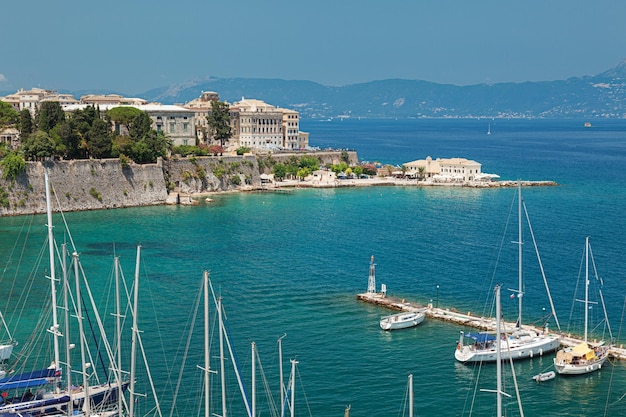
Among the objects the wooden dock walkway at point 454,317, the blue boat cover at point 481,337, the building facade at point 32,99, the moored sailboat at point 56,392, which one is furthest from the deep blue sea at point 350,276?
the building facade at point 32,99

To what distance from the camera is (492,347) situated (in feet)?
108

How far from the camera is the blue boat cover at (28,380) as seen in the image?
1011 inches

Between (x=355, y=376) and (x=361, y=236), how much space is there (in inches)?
1104

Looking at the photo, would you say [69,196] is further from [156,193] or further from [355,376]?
[355,376]

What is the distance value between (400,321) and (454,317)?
2645mm

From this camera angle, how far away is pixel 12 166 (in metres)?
63.9

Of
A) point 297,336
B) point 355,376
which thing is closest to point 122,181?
point 297,336

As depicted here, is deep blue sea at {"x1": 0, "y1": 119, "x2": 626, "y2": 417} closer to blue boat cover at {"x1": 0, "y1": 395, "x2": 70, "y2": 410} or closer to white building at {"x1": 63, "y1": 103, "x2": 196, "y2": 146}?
blue boat cover at {"x1": 0, "y1": 395, "x2": 70, "y2": 410}

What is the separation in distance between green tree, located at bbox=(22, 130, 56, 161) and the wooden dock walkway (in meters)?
34.2

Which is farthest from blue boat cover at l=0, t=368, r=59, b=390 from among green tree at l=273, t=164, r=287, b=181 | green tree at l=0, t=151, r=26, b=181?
green tree at l=273, t=164, r=287, b=181

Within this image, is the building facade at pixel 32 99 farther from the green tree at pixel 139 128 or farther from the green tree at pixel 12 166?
the green tree at pixel 12 166

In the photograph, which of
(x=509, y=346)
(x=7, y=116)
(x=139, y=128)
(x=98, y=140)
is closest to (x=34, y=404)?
(x=509, y=346)

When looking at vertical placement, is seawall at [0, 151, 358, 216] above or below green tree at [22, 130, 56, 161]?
below

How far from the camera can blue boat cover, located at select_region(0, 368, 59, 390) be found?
2569 cm
